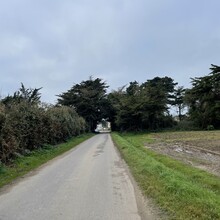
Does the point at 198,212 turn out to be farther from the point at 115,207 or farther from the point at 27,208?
the point at 27,208

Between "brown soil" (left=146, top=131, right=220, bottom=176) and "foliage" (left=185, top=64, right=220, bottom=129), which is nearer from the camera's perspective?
"brown soil" (left=146, top=131, right=220, bottom=176)

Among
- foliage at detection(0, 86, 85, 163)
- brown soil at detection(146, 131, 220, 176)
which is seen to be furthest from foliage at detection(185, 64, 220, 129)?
A: foliage at detection(0, 86, 85, 163)

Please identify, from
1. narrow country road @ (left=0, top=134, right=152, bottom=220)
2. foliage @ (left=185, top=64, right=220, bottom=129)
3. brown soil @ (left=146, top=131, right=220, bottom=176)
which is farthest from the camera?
foliage @ (left=185, top=64, right=220, bottom=129)

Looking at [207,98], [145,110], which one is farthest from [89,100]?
[207,98]

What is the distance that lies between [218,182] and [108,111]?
7325cm

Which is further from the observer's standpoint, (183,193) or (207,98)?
(207,98)

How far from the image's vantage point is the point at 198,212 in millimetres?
6488

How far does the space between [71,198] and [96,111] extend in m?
74.1

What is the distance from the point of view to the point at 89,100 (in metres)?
79.8

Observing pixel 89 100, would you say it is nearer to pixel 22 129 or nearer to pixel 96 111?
pixel 96 111

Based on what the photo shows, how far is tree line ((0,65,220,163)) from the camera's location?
2047 cm

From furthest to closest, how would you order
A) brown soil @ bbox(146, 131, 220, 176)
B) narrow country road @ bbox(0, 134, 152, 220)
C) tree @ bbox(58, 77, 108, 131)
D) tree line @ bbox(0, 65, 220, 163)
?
tree @ bbox(58, 77, 108, 131)
tree line @ bbox(0, 65, 220, 163)
brown soil @ bbox(146, 131, 220, 176)
narrow country road @ bbox(0, 134, 152, 220)

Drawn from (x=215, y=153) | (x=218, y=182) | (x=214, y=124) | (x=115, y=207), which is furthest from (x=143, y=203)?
(x=214, y=124)

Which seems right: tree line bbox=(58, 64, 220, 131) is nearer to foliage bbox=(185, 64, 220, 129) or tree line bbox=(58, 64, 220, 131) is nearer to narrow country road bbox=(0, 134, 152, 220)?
foliage bbox=(185, 64, 220, 129)
